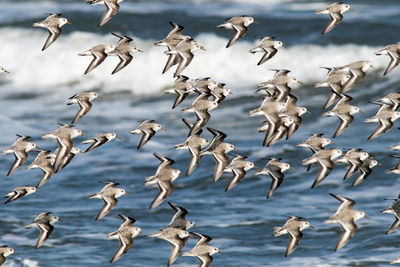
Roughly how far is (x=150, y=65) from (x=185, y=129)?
17.6 ft

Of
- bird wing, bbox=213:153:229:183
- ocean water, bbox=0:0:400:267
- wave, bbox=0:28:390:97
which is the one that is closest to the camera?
bird wing, bbox=213:153:229:183

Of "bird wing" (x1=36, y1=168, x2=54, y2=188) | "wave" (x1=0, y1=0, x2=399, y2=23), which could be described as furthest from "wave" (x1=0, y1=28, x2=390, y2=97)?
"bird wing" (x1=36, y1=168, x2=54, y2=188)

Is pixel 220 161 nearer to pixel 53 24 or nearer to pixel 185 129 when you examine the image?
pixel 53 24

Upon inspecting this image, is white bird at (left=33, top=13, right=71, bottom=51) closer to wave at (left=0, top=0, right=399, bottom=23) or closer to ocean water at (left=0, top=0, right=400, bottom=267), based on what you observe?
ocean water at (left=0, top=0, right=400, bottom=267)

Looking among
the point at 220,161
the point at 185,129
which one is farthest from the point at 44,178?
the point at 185,129

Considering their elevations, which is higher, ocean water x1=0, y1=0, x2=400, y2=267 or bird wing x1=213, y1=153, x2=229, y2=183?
bird wing x1=213, y1=153, x2=229, y2=183

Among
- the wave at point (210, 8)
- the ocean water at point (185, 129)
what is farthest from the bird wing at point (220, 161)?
the wave at point (210, 8)

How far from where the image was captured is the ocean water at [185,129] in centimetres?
1730

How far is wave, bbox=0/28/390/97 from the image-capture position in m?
28.7

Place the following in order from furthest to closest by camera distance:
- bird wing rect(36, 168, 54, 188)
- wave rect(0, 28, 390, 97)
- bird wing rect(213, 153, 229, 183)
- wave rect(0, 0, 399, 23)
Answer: wave rect(0, 0, 399, 23) < wave rect(0, 28, 390, 97) < bird wing rect(213, 153, 229, 183) < bird wing rect(36, 168, 54, 188)

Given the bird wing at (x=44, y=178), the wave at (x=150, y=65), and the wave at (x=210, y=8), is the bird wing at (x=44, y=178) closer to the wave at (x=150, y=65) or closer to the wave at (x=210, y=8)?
the wave at (x=150, y=65)

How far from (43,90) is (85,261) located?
1314cm

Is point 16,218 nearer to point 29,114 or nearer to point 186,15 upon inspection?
point 29,114

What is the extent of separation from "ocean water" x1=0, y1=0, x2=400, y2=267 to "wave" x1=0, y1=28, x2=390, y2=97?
0.04 meters
